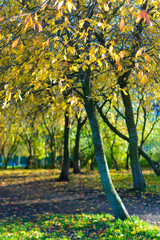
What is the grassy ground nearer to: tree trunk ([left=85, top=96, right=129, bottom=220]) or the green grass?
the green grass

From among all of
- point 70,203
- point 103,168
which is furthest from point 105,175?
point 70,203

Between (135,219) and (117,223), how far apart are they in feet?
1.62

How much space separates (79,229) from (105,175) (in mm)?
1386

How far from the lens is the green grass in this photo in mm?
4809

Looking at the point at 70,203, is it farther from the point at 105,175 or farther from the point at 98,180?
the point at 98,180

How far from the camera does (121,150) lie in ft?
78.5

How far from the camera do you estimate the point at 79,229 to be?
18.2 feet

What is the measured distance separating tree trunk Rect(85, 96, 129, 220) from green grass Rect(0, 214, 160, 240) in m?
0.27

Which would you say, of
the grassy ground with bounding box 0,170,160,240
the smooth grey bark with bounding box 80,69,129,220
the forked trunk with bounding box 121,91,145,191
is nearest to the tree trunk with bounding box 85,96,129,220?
the smooth grey bark with bounding box 80,69,129,220

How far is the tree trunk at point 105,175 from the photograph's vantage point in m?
5.71

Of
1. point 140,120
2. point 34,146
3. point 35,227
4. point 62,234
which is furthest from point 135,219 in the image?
point 34,146

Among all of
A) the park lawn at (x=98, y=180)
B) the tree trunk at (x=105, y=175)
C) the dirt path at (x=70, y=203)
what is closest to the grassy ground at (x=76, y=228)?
the tree trunk at (x=105, y=175)

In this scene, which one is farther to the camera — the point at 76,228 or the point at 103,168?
the point at 103,168

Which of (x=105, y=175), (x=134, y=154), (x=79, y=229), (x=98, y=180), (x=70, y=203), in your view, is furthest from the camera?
(x=98, y=180)
